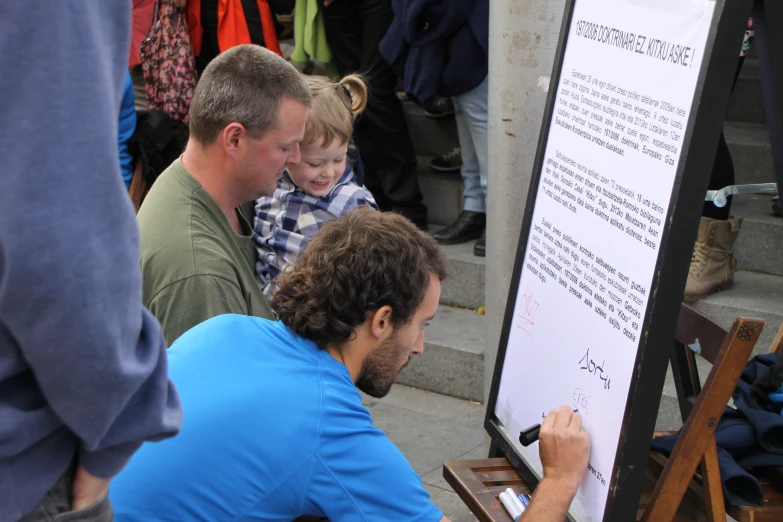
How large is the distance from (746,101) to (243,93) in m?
3.35

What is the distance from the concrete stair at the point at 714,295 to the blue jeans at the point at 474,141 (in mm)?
275

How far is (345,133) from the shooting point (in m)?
2.76

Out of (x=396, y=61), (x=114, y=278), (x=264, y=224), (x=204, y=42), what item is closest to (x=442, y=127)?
(x=396, y=61)

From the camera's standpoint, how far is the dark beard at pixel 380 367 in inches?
74.6

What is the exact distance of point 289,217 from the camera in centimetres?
282

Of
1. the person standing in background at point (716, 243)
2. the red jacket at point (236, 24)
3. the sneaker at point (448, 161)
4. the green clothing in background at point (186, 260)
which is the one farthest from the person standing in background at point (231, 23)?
the green clothing in background at point (186, 260)

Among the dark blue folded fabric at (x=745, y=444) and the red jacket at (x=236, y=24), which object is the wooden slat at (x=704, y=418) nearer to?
the dark blue folded fabric at (x=745, y=444)

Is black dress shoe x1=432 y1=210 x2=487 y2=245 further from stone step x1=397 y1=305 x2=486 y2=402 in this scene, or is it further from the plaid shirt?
the plaid shirt

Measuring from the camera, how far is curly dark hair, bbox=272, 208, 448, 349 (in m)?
1.83

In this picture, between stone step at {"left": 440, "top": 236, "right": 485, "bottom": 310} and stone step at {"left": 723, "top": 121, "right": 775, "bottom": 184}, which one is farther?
stone step at {"left": 440, "top": 236, "right": 485, "bottom": 310}

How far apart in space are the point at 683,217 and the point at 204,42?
3.96 m

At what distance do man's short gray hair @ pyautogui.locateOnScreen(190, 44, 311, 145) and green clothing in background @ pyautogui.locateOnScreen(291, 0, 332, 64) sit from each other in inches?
94.9
